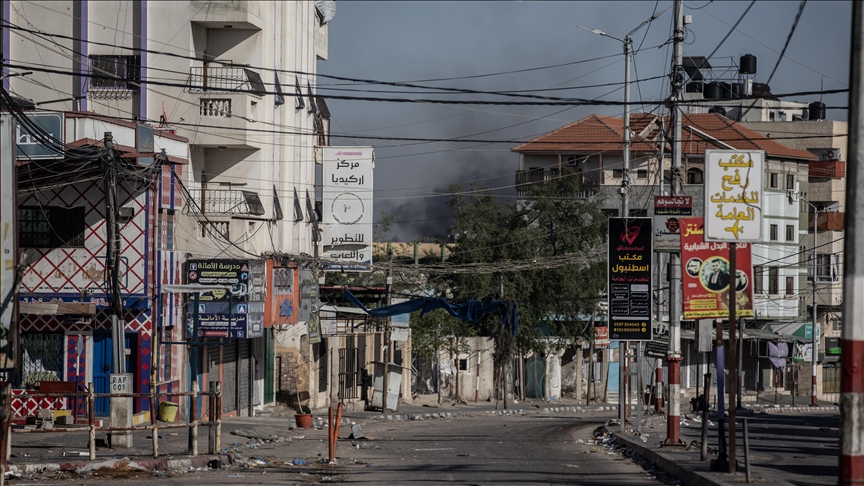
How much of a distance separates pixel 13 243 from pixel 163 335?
17547mm

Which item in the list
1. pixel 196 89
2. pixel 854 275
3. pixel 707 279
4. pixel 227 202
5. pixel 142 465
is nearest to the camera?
pixel 854 275

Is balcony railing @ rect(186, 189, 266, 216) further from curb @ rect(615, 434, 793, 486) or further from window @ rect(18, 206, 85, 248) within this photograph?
curb @ rect(615, 434, 793, 486)

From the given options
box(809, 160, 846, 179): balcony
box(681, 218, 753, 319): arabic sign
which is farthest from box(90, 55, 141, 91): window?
box(809, 160, 846, 179): balcony

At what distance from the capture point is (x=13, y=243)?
10.1 metres

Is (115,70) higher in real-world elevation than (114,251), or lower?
higher

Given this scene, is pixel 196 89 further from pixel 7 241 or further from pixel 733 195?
pixel 7 241

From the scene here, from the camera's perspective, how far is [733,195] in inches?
577

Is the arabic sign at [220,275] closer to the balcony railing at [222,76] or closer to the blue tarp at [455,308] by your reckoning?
the balcony railing at [222,76]

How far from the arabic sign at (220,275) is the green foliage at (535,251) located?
23.1 m

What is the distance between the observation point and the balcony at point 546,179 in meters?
63.2

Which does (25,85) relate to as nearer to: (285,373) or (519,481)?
(285,373)

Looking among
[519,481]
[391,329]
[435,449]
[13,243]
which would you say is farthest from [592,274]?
[13,243]

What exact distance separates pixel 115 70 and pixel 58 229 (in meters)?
9.40

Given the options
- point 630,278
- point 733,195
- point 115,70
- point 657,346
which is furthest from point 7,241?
point 115,70
